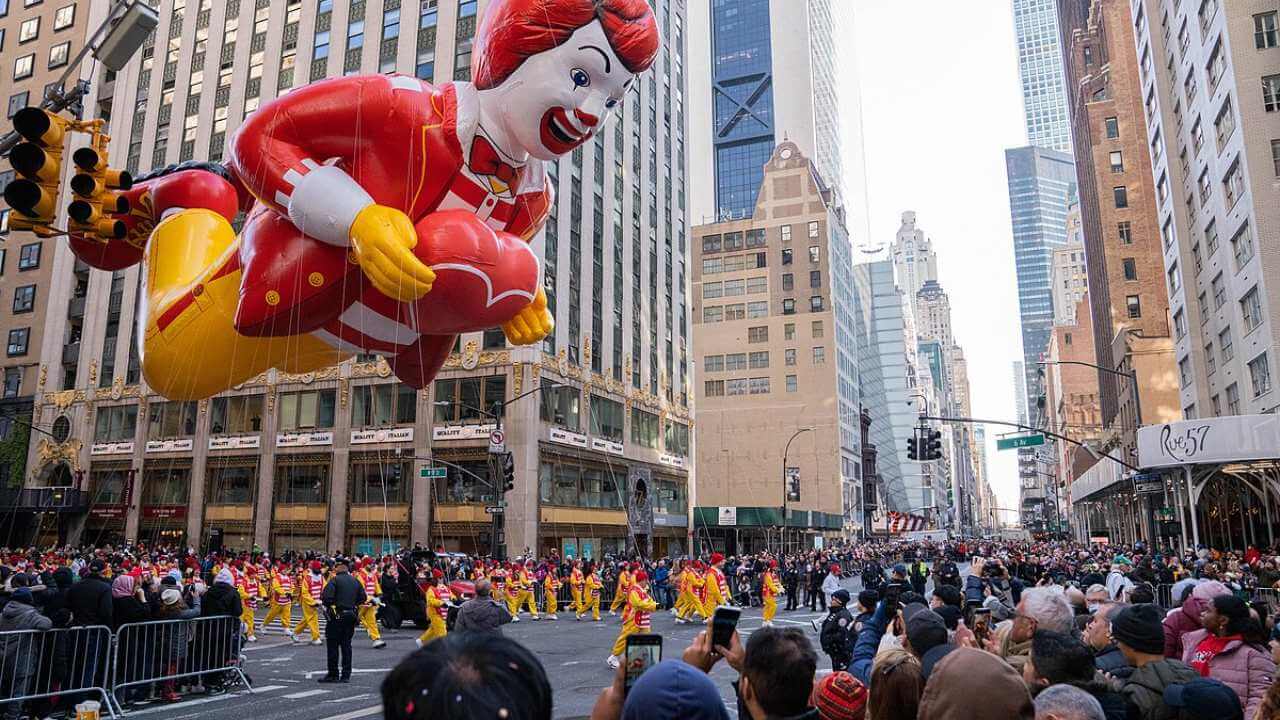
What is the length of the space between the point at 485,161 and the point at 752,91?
6082 inches

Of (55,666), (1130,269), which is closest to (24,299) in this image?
(55,666)

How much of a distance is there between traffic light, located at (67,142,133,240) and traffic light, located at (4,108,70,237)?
18 cm

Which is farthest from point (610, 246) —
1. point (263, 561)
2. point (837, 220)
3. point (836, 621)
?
point (837, 220)

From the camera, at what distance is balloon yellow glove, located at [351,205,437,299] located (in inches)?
247

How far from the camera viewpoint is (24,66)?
54.9 metres

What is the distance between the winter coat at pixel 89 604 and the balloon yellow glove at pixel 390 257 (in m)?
7.47

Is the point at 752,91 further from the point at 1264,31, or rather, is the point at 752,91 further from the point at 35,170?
the point at 35,170

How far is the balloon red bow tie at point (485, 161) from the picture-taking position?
23.7 feet

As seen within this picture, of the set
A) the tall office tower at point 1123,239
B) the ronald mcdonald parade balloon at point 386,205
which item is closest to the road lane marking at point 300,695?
the ronald mcdonald parade balloon at point 386,205

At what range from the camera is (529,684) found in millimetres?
1902

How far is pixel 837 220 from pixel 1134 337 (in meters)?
46.9

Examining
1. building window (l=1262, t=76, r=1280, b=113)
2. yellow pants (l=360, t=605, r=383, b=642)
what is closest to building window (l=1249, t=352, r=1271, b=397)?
building window (l=1262, t=76, r=1280, b=113)

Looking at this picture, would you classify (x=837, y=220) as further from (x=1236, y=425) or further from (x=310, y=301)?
(x=310, y=301)

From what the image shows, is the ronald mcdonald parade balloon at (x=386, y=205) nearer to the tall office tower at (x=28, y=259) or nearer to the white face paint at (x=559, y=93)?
the white face paint at (x=559, y=93)
